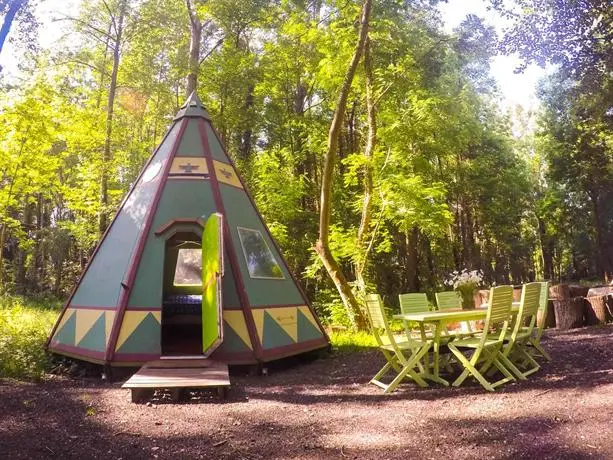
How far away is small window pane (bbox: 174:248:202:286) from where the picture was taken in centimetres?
1018

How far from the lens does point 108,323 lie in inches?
249

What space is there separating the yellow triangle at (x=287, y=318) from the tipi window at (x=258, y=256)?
1.84ft

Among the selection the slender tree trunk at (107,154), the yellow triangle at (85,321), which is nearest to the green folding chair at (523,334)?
the yellow triangle at (85,321)

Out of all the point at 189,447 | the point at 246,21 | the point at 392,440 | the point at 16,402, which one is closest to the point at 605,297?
the point at 392,440

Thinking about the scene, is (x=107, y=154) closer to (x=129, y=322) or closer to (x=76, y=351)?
(x=76, y=351)

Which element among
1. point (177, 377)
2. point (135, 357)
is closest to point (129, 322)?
point (135, 357)

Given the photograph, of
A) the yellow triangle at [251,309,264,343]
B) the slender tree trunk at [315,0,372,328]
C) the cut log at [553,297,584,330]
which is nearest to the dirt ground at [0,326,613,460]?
the yellow triangle at [251,309,264,343]

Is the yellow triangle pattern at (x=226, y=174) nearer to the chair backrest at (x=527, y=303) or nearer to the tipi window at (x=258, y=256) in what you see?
the tipi window at (x=258, y=256)

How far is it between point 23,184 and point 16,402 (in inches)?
467

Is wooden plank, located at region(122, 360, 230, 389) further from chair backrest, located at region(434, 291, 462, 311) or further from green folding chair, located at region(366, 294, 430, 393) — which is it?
chair backrest, located at region(434, 291, 462, 311)

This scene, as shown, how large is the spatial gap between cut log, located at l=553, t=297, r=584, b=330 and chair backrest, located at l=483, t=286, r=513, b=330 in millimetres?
5546

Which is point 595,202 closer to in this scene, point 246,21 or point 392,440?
point 246,21

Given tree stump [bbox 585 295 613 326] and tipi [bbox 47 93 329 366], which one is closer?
tipi [bbox 47 93 329 366]

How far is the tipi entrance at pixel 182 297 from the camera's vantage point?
8.56 meters
